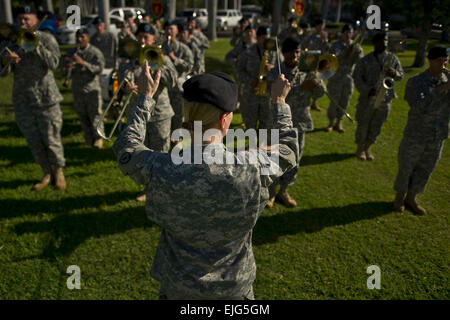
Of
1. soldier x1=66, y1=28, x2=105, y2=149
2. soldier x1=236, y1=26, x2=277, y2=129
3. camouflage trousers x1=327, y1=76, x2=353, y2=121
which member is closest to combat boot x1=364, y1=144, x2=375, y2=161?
camouflage trousers x1=327, y1=76, x2=353, y2=121

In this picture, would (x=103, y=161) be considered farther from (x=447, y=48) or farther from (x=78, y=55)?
(x=447, y=48)

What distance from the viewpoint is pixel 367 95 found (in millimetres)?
6551

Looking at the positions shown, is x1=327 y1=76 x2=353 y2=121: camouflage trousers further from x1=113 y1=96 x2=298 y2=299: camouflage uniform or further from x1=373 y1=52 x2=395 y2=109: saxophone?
x1=113 y1=96 x2=298 y2=299: camouflage uniform

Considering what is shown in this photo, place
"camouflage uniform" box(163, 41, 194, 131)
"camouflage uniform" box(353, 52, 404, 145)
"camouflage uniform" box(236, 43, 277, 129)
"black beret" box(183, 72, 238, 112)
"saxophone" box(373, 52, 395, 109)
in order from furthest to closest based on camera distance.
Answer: "camouflage uniform" box(236, 43, 277, 129) < "camouflage uniform" box(353, 52, 404, 145) < "camouflage uniform" box(163, 41, 194, 131) < "saxophone" box(373, 52, 395, 109) < "black beret" box(183, 72, 238, 112)

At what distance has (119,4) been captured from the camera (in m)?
27.2

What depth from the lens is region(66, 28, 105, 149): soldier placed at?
20.6 ft

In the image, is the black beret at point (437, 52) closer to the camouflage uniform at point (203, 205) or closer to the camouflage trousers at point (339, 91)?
the camouflage uniform at point (203, 205)

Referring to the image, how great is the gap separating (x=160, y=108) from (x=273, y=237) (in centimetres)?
248

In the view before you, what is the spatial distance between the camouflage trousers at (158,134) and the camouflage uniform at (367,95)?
409 centimetres

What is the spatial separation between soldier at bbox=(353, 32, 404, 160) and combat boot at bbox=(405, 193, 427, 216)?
5.89 feet

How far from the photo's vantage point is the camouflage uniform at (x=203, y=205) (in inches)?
69.2

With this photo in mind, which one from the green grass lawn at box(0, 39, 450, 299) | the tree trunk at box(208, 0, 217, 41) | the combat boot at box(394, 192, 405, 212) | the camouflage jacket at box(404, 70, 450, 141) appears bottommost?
the green grass lawn at box(0, 39, 450, 299)

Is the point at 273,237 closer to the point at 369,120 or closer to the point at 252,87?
the point at 252,87

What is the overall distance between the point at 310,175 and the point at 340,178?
553mm
